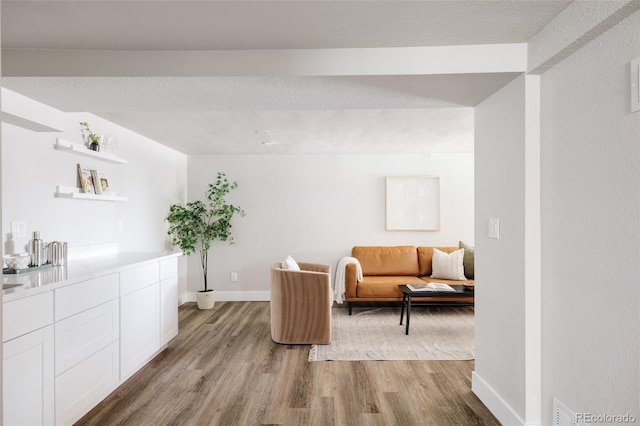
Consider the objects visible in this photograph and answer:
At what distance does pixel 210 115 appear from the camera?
11.7ft

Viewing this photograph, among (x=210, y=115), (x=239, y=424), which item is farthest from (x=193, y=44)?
(x=239, y=424)

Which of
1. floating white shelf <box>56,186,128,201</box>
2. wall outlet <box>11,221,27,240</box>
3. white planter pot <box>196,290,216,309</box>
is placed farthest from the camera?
white planter pot <box>196,290,216,309</box>

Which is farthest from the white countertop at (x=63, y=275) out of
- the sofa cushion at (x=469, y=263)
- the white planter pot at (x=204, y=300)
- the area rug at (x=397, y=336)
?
the sofa cushion at (x=469, y=263)

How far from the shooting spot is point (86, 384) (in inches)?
95.6

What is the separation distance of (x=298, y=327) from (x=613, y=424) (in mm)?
2603

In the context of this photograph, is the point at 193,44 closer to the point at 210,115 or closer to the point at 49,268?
the point at 210,115

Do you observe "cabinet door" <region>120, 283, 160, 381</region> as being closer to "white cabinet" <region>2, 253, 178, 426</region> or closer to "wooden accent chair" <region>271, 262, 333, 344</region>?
"white cabinet" <region>2, 253, 178, 426</region>

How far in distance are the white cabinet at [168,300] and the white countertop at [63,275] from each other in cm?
28

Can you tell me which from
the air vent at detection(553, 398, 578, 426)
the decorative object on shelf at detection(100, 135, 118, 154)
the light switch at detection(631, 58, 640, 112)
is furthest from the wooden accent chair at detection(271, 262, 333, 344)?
the light switch at detection(631, 58, 640, 112)

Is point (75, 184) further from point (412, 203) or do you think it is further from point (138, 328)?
point (412, 203)

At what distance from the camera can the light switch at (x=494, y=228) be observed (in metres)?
2.38

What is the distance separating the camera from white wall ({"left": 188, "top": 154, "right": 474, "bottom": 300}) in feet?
18.9

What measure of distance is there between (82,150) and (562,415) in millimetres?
3583

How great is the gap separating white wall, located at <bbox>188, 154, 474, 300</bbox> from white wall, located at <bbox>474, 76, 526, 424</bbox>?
309cm
